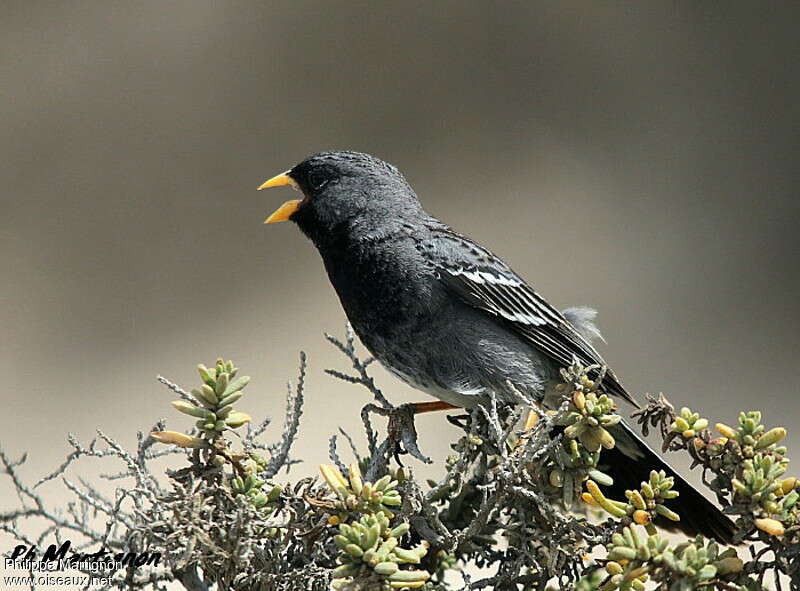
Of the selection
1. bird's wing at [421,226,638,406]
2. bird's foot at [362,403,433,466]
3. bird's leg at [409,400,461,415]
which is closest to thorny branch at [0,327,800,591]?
bird's foot at [362,403,433,466]

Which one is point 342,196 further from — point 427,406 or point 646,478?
point 646,478

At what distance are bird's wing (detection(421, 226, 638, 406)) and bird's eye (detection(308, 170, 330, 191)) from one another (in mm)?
220

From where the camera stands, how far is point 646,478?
1.49 metres

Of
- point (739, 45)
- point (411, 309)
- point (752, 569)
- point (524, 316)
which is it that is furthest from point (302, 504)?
point (739, 45)

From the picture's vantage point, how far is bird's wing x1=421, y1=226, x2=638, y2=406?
1.61m

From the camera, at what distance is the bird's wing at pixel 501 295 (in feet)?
5.27

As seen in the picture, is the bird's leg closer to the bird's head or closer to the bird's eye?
the bird's head

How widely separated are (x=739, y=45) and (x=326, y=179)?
2.50 meters

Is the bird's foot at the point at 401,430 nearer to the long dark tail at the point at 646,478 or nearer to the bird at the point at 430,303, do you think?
the bird at the point at 430,303

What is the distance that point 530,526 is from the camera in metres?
1.07

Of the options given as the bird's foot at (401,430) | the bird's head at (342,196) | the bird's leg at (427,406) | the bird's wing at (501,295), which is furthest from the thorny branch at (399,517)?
the bird's head at (342,196)

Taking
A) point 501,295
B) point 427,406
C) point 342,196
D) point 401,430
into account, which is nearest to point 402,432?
point 401,430

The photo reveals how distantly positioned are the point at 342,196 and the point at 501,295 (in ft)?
1.10

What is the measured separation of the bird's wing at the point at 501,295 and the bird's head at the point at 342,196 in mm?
99
